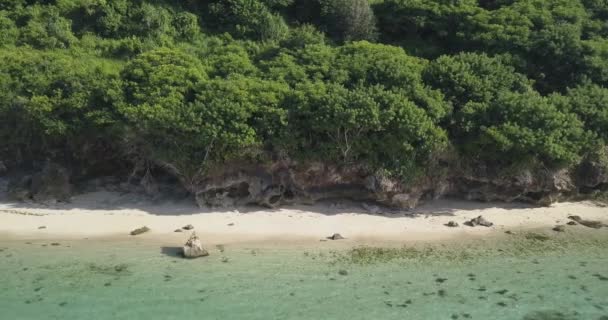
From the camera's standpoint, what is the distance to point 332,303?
59.8ft

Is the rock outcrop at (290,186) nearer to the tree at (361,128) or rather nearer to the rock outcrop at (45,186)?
the tree at (361,128)

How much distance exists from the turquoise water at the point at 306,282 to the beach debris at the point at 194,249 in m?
0.39

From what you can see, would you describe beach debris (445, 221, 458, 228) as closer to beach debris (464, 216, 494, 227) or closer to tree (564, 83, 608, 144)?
beach debris (464, 216, 494, 227)

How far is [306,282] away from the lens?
19859 mm

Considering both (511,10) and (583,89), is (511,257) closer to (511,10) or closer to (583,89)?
(583,89)

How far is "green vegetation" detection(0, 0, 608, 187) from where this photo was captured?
26.1m

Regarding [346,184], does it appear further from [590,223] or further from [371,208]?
[590,223]

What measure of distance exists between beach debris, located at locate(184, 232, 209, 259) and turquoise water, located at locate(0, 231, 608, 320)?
1.29ft

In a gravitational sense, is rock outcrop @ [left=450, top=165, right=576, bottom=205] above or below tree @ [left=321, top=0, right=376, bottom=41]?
below

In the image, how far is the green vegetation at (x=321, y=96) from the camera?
26.1m

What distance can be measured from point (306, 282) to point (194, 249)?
514 centimetres

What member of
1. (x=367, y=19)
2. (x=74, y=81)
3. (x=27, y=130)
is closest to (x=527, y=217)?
(x=367, y=19)

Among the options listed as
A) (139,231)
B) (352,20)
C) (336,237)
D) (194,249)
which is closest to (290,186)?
(336,237)

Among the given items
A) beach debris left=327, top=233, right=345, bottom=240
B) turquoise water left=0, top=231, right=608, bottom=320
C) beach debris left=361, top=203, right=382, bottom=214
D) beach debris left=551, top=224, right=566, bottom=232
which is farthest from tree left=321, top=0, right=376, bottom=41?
turquoise water left=0, top=231, right=608, bottom=320
